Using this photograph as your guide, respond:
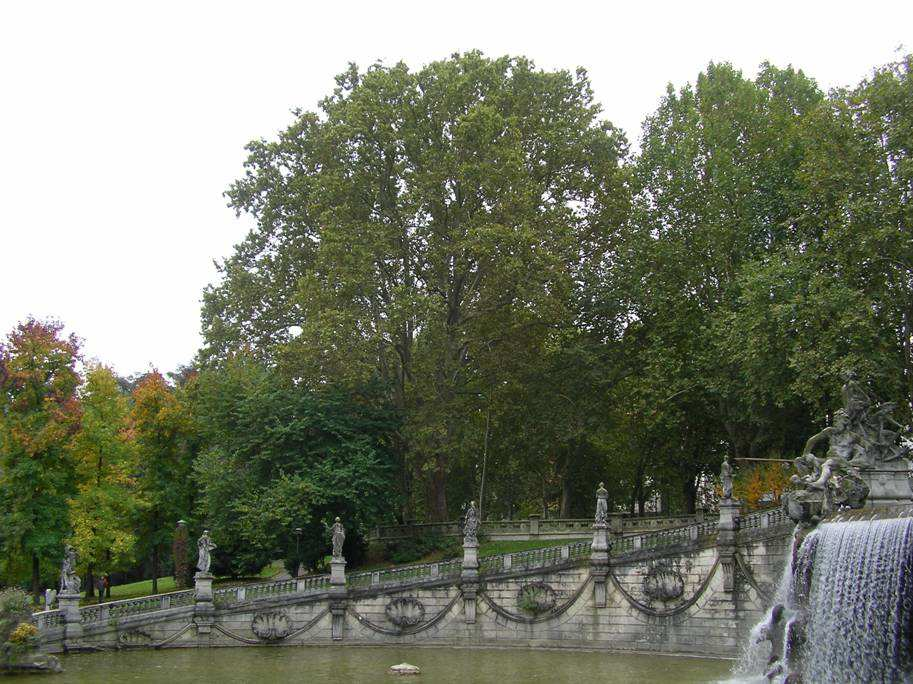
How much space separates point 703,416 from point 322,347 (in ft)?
56.6

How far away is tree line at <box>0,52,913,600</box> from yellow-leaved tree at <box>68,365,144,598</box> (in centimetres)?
13

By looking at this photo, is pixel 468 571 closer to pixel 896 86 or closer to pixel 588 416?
pixel 588 416

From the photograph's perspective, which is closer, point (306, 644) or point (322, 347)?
point (306, 644)

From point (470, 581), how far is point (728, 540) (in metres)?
8.65

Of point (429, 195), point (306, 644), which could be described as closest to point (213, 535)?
point (306, 644)

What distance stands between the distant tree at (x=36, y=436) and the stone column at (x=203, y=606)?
707cm

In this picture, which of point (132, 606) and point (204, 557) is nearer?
point (132, 606)

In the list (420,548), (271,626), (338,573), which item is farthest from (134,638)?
(420,548)

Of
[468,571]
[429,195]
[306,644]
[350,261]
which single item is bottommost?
[306,644]

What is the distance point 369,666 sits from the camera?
86.0ft

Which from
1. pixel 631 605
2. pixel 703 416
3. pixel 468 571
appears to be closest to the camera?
pixel 631 605

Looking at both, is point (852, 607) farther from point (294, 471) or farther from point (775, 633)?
point (294, 471)

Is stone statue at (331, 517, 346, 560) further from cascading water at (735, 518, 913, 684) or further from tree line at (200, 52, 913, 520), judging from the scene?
cascading water at (735, 518, 913, 684)

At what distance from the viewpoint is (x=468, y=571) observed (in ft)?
103
